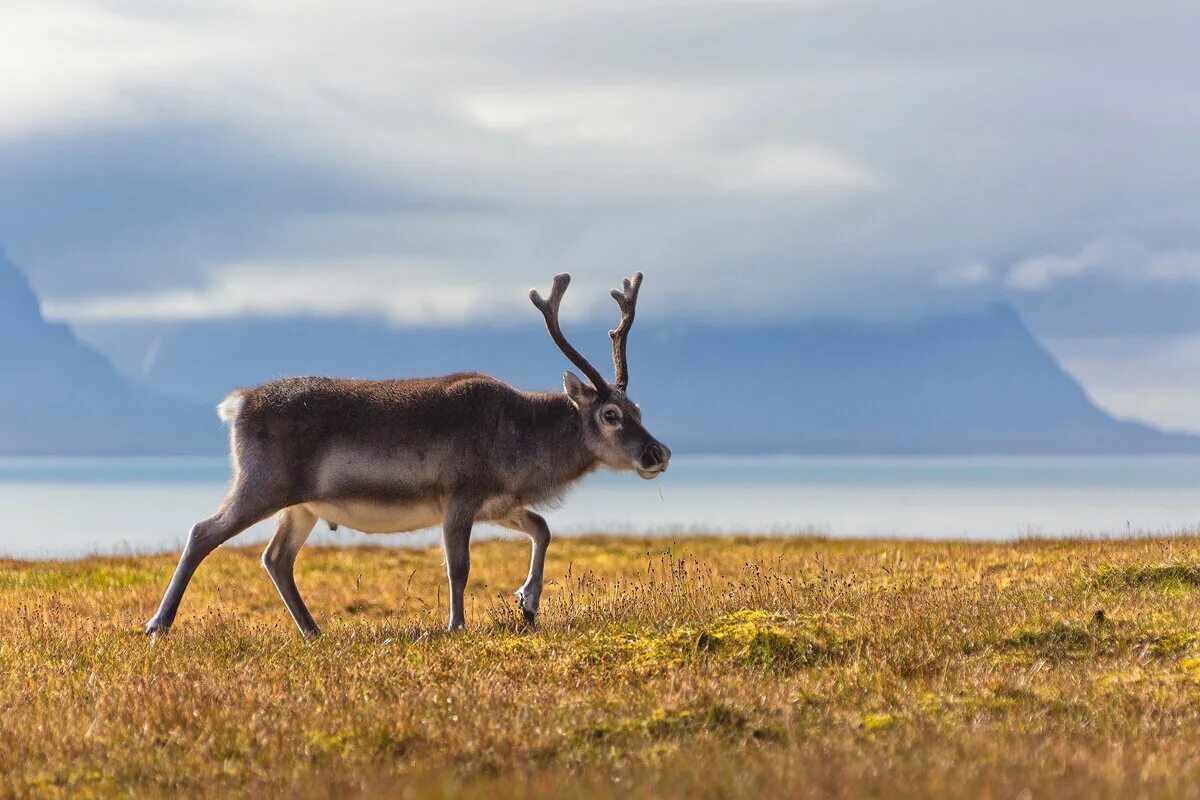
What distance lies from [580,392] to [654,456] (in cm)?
110

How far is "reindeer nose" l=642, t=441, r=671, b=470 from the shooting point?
14328 mm

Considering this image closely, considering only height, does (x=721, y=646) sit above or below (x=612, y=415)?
below

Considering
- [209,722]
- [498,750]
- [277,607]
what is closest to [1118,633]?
[498,750]

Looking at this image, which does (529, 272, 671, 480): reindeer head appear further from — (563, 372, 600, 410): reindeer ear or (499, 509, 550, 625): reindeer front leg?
(499, 509, 550, 625): reindeer front leg

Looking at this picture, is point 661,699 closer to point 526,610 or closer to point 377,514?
point 526,610

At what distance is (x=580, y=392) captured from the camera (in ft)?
47.9

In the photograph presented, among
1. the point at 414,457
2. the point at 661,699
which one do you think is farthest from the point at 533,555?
the point at 661,699

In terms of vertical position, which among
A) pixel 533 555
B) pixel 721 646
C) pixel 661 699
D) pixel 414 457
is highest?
pixel 414 457

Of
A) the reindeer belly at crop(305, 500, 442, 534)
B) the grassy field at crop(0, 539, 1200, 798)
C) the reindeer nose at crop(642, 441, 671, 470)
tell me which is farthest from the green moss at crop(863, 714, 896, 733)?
the reindeer belly at crop(305, 500, 442, 534)

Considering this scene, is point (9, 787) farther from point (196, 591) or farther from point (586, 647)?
point (196, 591)

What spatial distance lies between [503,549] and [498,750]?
22.3 m

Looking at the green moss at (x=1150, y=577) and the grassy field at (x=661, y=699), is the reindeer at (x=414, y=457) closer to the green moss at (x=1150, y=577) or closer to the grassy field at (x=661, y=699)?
the grassy field at (x=661, y=699)

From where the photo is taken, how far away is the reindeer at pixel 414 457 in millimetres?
13805

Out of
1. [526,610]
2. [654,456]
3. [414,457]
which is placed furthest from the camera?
[654,456]
